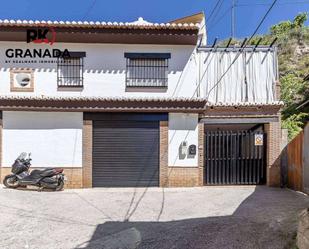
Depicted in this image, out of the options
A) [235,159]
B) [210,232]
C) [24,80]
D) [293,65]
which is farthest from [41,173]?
[293,65]

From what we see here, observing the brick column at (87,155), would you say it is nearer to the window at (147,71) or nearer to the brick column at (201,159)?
the window at (147,71)

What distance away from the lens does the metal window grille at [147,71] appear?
11859 millimetres

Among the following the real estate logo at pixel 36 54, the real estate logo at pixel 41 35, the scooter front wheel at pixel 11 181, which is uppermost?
the real estate logo at pixel 41 35

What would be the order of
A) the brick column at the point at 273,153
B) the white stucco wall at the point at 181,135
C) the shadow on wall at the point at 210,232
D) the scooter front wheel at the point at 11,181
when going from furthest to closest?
the white stucco wall at the point at 181,135, the brick column at the point at 273,153, the scooter front wheel at the point at 11,181, the shadow on wall at the point at 210,232

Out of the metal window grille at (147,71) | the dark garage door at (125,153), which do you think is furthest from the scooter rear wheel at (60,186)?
the metal window grille at (147,71)

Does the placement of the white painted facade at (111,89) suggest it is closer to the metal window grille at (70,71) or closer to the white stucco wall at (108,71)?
the white stucco wall at (108,71)

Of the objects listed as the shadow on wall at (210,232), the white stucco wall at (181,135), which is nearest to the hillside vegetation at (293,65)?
the white stucco wall at (181,135)

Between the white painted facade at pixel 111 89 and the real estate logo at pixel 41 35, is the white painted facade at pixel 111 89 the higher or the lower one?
the lower one

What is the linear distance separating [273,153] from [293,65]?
16.3m

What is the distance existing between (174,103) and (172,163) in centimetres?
242

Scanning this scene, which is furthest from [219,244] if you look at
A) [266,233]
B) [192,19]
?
[192,19]

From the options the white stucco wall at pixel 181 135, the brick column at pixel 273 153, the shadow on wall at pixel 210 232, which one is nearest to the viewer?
the shadow on wall at pixel 210 232

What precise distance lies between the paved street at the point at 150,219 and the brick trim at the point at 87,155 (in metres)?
0.97

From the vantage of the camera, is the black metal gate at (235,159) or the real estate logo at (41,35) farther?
the black metal gate at (235,159)
